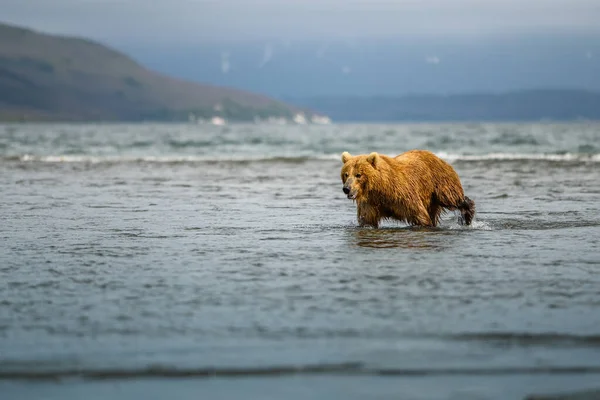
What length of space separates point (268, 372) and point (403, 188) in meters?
6.10

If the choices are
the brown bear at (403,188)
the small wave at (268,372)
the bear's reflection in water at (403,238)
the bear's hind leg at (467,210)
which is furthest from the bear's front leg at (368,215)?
the small wave at (268,372)

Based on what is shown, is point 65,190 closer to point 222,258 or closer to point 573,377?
point 222,258

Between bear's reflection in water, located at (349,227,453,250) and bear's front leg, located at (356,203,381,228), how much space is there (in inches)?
4.4

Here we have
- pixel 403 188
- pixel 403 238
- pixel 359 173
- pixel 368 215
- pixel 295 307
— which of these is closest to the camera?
pixel 295 307

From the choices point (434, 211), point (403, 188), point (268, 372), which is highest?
point (403, 188)

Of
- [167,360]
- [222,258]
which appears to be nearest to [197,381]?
[167,360]

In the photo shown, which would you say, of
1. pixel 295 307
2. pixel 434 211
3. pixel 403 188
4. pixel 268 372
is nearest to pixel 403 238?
pixel 403 188

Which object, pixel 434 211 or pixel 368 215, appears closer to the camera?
pixel 368 215

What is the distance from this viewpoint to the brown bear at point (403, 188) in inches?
404

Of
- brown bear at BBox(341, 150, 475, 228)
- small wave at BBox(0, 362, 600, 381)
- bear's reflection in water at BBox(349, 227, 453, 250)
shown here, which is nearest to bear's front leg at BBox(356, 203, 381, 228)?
brown bear at BBox(341, 150, 475, 228)

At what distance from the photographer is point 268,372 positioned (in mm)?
4562

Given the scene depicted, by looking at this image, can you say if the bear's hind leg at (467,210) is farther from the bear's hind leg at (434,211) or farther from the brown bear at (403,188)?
the bear's hind leg at (434,211)

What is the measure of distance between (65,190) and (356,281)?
1216 cm

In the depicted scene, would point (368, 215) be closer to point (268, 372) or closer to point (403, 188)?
point (403, 188)
